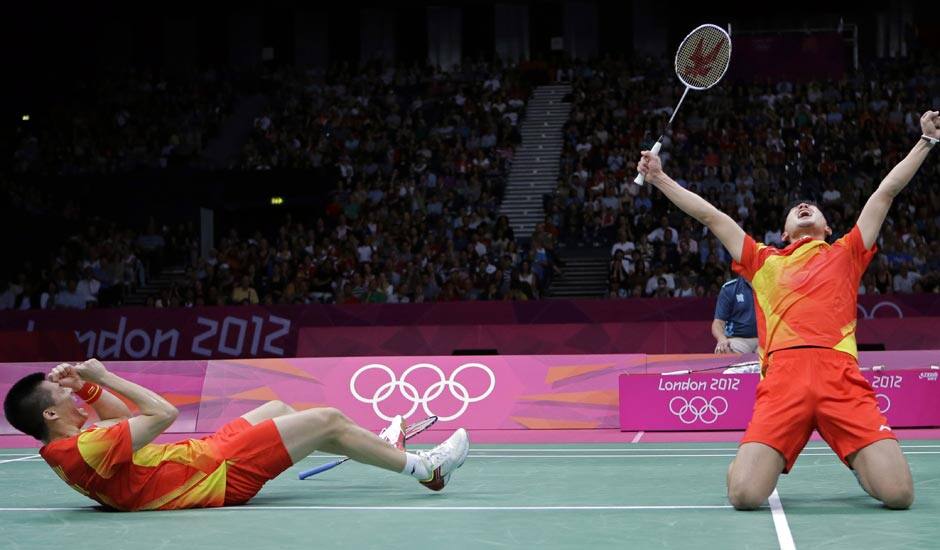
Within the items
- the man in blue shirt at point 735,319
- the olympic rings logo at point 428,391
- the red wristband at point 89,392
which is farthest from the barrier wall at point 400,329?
the red wristband at point 89,392

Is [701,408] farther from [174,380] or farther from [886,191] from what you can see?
[886,191]

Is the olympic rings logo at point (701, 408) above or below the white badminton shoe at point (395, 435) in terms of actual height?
below

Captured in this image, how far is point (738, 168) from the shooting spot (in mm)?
21141

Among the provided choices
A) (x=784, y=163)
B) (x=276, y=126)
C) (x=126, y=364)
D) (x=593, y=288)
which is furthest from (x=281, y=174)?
(x=126, y=364)

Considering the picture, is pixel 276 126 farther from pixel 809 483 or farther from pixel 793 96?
pixel 809 483

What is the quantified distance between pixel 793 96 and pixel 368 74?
10.0 metres

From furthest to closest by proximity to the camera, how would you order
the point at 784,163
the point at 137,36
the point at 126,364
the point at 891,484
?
the point at 137,36 < the point at 784,163 < the point at 126,364 < the point at 891,484

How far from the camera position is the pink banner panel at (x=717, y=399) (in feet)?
36.2

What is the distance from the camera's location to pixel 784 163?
69.8ft

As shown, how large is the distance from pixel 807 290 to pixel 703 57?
291 centimetres

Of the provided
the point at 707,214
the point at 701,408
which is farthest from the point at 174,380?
the point at 707,214

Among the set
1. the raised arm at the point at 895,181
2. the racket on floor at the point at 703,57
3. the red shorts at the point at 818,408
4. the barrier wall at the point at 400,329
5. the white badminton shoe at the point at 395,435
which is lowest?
the barrier wall at the point at 400,329

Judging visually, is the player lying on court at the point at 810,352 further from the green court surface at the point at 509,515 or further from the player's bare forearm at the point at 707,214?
the green court surface at the point at 509,515

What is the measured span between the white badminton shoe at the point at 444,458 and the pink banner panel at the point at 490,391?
5249 mm
